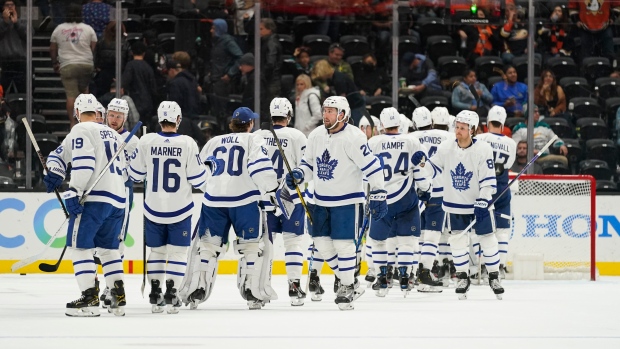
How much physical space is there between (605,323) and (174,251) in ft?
9.42

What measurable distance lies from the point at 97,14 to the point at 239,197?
502 centimetres

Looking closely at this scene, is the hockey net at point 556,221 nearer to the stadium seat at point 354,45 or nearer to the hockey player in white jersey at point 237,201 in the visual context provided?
the stadium seat at point 354,45

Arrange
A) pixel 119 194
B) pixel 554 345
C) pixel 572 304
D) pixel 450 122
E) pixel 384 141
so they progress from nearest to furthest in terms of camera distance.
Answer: pixel 554 345, pixel 119 194, pixel 572 304, pixel 384 141, pixel 450 122

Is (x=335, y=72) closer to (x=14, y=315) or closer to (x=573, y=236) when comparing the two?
(x=573, y=236)

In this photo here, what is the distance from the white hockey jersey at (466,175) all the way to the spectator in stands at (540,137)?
3371 millimetres

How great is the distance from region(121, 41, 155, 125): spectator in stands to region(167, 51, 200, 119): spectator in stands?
206 millimetres

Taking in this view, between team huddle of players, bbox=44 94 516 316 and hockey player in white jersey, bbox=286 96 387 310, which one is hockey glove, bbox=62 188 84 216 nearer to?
team huddle of players, bbox=44 94 516 316

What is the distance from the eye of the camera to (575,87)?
13641mm

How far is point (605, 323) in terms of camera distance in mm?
7582

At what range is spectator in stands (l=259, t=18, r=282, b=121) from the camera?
508 inches

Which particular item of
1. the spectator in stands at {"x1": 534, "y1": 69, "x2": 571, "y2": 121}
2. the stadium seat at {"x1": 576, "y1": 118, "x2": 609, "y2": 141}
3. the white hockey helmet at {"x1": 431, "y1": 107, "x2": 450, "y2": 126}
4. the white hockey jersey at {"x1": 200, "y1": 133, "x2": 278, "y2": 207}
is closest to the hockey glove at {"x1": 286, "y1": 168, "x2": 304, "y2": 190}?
the white hockey jersey at {"x1": 200, "y1": 133, "x2": 278, "y2": 207}

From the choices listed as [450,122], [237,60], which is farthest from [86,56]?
[450,122]

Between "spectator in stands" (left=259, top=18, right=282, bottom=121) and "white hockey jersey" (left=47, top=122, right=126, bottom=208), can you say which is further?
"spectator in stands" (left=259, top=18, right=282, bottom=121)

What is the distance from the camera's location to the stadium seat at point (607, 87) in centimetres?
1353
